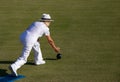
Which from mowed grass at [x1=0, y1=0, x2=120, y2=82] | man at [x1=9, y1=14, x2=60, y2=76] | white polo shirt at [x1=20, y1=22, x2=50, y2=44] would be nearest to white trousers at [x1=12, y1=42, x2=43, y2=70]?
man at [x1=9, y1=14, x2=60, y2=76]

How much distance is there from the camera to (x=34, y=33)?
43.9 ft

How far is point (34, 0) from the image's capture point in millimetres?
23078

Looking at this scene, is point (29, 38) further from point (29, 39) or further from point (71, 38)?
point (71, 38)

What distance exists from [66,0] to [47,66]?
9.37 m

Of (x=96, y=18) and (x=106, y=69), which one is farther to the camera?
(x=96, y=18)

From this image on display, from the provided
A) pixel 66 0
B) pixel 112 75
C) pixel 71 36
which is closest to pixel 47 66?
pixel 112 75

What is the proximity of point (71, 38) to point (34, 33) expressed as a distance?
3975mm

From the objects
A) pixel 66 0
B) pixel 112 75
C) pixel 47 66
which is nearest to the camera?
pixel 112 75

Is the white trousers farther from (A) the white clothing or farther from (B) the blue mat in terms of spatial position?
(B) the blue mat

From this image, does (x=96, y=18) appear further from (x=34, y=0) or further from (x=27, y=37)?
(x=27, y=37)

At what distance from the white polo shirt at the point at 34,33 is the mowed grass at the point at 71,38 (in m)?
1.15

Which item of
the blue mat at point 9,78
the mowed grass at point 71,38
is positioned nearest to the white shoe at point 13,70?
the blue mat at point 9,78

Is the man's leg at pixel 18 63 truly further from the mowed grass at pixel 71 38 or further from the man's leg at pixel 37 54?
the man's leg at pixel 37 54

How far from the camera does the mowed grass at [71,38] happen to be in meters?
13.6
